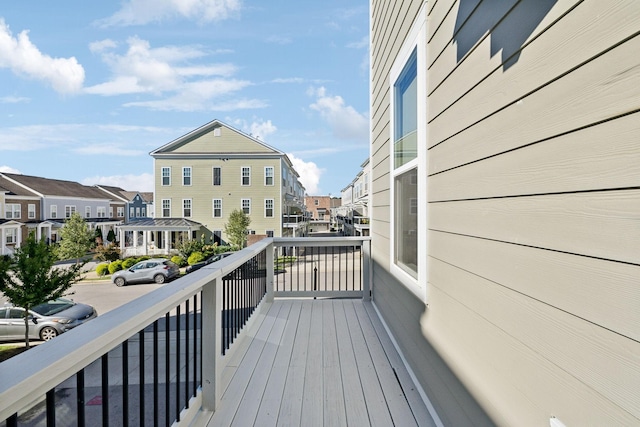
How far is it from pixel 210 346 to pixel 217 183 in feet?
66.2

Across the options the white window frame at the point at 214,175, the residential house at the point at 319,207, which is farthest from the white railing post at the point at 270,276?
the residential house at the point at 319,207

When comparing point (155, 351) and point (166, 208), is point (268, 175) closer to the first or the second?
point (166, 208)

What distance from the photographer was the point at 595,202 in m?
0.73

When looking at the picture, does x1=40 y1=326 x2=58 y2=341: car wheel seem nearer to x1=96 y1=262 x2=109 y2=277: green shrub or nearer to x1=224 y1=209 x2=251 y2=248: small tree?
x1=96 y1=262 x2=109 y2=277: green shrub

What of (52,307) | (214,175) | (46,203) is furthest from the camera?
(46,203)

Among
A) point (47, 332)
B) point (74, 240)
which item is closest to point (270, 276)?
point (47, 332)

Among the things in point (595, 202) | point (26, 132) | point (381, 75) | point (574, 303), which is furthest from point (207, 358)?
point (26, 132)

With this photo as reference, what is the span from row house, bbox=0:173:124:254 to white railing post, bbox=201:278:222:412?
2533cm

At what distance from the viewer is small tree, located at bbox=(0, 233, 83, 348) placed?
755 centimetres

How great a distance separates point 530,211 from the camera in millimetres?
966

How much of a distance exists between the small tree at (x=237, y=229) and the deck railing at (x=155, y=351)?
45.6ft

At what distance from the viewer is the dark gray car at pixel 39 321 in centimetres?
778

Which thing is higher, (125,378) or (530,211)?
(530,211)

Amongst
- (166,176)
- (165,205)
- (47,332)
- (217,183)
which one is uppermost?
(166,176)
